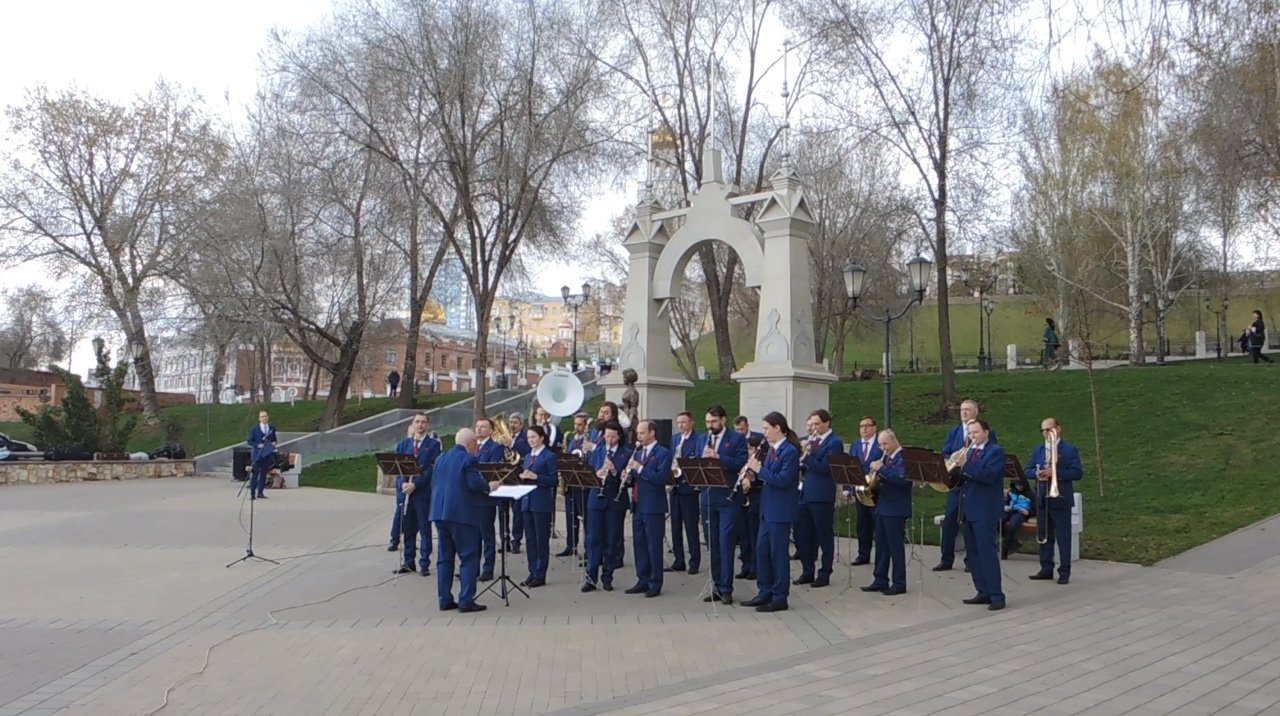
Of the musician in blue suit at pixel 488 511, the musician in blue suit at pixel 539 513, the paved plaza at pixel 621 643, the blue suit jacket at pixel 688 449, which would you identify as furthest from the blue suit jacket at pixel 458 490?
the blue suit jacket at pixel 688 449

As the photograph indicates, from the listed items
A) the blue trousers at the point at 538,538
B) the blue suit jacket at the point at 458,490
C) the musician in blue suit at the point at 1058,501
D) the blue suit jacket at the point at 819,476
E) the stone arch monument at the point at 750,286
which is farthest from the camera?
the stone arch monument at the point at 750,286

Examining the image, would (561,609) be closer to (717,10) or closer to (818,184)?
(717,10)

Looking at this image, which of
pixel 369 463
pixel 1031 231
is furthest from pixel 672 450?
pixel 1031 231

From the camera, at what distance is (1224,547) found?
38.3 feet

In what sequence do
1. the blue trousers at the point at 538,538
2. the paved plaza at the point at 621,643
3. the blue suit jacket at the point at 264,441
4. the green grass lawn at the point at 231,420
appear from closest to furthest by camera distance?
the paved plaza at the point at 621,643
the blue trousers at the point at 538,538
the blue suit jacket at the point at 264,441
the green grass lawn at the point at 231,420

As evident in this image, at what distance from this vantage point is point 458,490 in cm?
905

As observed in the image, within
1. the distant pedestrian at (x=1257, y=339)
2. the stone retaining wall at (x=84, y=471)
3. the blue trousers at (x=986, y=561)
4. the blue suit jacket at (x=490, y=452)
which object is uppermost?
the distant pedestrian at (x=1257, y=339)

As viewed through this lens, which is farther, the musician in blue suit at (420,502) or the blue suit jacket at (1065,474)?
the musician in blue suit at (420,502)

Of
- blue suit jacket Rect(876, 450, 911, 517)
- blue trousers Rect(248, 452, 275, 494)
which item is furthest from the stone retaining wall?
blue suit jacket Rect(876, 450, 911, 517)

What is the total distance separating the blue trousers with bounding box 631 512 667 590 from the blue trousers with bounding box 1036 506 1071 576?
451cm

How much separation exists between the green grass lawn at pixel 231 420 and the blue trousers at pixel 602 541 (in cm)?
2787

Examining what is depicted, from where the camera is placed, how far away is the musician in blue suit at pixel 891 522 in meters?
9.70

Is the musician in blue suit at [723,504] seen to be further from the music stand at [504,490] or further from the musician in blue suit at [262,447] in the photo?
the musician in blue suit at [262,447]

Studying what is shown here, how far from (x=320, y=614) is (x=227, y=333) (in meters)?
24.9
